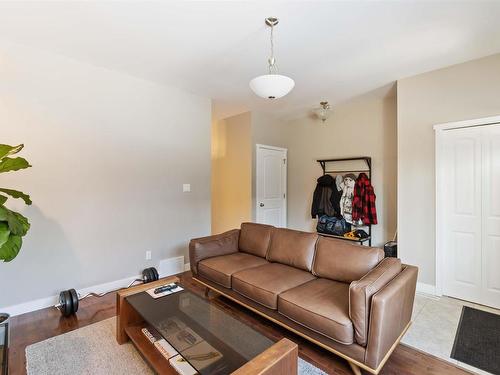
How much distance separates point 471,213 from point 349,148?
1966mm

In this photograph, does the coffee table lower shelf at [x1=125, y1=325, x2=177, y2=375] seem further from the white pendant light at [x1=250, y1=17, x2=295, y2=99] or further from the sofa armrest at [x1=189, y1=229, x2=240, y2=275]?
the white pendant light at [x1=250, y1=17, x2=295, y2=99]

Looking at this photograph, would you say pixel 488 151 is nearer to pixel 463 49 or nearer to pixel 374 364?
pixel 463 49

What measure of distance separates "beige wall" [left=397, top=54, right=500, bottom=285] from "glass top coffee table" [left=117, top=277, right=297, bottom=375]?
260 centimetres

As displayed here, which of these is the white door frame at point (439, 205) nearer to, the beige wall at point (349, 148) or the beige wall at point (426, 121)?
the beige wall at point (426, 121)

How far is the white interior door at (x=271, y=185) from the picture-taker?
4.71 metres

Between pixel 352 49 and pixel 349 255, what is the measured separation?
6.64ft

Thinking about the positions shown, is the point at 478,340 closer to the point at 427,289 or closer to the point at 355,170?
the point at 427,289

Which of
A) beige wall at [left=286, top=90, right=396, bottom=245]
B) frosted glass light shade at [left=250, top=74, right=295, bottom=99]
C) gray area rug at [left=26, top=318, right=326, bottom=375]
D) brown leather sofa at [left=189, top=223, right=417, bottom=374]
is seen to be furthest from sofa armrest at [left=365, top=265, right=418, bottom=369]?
beige wall at [left=286, top=90, right=396, bottom=245]

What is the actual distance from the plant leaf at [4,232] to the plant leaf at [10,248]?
0.43ft

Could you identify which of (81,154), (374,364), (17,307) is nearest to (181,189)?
(81,154)

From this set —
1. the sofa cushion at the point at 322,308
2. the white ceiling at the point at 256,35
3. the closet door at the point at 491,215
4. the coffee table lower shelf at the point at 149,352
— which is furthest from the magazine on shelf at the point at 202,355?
the closet door at the point at 491,215

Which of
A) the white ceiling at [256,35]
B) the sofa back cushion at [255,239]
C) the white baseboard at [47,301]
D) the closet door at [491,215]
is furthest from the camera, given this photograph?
the sofa back cushion at [255,239]

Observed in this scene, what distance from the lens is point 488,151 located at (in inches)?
104

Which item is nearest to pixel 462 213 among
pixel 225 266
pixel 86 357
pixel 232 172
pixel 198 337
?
pixel 225 266
